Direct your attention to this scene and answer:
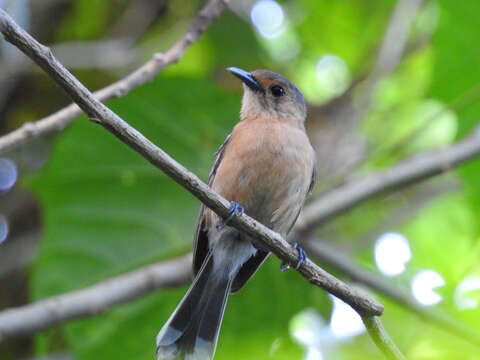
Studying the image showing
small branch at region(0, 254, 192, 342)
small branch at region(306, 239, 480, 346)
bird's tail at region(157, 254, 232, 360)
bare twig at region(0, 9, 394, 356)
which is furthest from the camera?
small branch at region(306, 239, 480, 346)

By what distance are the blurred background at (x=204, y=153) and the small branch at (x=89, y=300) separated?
0.43 meters

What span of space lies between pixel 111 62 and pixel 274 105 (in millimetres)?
1666

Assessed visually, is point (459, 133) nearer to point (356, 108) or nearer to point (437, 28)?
point (437, 28)

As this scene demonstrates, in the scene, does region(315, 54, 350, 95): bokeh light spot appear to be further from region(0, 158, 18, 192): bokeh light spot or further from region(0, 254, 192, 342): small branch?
region(0, 254, 192, 342): small branch

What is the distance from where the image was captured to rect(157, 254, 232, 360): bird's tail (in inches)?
173

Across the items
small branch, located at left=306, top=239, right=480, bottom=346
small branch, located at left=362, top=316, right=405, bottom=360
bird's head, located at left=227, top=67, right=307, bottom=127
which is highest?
bird's head, located at left=227, top=67, right=307, bottom=127

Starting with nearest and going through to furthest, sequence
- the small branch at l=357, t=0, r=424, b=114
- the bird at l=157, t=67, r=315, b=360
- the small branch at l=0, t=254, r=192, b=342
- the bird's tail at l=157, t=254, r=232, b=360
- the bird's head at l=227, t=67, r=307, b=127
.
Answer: the small branch at l=0, t=254, r=192, b=342 → the bird's tail at l=157, t=254, r=232, b=360 → the bird at l=157, t=67, r=315, b=360 → the bird's head at l=227, t=67, r=307, b=127 → the small branch at l=357, t=0, r=424, b=114

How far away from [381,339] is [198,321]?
5.89 feet

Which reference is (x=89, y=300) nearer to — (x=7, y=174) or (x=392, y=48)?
(x=7, y=174)

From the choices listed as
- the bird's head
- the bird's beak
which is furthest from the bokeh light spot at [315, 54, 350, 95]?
the bird's beak

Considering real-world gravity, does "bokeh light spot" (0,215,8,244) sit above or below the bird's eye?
below

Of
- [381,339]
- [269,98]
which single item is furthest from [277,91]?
[381,339]

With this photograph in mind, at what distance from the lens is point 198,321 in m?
4.61

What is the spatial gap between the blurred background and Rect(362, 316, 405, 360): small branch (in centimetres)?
124
